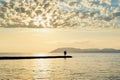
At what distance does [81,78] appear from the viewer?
45.9m

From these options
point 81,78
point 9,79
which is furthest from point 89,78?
point 9,79

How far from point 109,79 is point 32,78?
10.8 metres

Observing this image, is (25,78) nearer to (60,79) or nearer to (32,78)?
(32,78)

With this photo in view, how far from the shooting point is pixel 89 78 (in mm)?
45812

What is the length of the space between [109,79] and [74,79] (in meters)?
4.86

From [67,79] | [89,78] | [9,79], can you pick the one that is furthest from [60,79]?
[9,79]

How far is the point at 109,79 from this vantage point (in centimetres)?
4488

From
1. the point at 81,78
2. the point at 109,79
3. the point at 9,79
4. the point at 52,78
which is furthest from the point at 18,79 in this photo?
the point at 109,79

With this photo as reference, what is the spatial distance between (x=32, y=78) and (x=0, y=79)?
186 inches

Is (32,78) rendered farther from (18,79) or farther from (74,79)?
(74,79)

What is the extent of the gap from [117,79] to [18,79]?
13.7 m

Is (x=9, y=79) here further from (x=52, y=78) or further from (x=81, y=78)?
(x=81, y=78)

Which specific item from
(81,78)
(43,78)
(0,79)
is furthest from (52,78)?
(0,79)

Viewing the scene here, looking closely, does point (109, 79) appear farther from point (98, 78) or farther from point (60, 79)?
point (60, 79)
